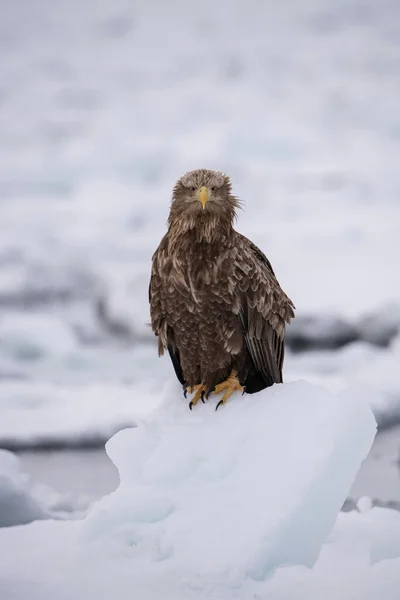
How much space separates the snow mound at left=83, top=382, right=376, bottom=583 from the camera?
5.36 metres

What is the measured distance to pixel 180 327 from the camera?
592 centimetres

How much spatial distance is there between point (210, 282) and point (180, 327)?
0.45 metres

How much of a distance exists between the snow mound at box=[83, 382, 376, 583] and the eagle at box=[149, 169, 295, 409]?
1.20 feet

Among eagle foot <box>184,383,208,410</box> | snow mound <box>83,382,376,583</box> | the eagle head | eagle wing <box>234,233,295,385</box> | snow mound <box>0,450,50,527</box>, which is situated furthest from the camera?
snow mound <box>0,450,50,527</box>

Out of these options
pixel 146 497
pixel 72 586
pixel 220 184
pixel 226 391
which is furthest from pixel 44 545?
pixel 220 184

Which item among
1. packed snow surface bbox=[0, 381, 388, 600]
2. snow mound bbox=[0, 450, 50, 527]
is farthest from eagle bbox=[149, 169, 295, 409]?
snow mound bbox=[0, 450, 50, 527]

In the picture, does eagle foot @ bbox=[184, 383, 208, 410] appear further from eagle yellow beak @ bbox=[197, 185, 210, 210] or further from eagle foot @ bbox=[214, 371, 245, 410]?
eagle yellow beak @ bbox=[197, 185, 210, 210]

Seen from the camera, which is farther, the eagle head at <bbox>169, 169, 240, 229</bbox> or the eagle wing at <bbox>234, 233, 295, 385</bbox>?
the eagle wing at <bbox>234, 233, 295, 385</bbox>

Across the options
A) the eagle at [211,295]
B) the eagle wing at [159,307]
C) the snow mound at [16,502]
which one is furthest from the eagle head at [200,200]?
the snow mound at [16,502]

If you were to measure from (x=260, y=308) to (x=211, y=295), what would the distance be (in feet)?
1.49

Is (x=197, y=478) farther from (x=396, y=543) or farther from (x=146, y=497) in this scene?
(x=396, y=543)

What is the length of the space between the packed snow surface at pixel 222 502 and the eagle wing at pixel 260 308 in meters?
0.40

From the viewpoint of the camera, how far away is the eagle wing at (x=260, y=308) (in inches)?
232

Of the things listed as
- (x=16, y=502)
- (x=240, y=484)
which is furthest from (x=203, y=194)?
(x=16, y=502)
